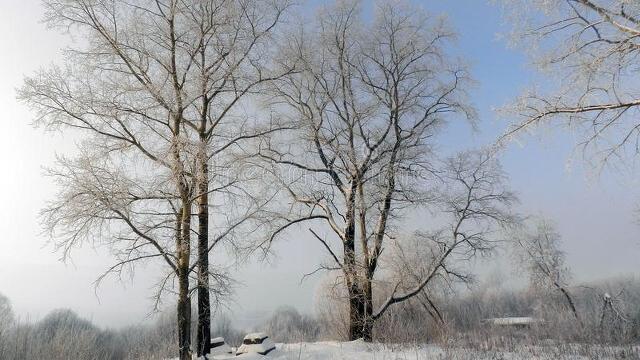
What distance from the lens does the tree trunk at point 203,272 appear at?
11.1 m

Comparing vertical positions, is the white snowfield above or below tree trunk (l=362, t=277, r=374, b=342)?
below

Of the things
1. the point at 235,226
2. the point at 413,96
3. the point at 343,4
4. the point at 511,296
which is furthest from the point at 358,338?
the point at 511,296

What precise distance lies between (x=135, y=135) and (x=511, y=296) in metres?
47.0

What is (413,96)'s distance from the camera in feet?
→ 51.6

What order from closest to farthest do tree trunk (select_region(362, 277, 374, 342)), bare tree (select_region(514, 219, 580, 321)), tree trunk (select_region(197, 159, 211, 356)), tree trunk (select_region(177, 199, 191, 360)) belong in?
tree trunk (select_region(177, 199, 191, 360))
tree trunk (select_region(197, 159, 211, 356))
tree trunk (select_region(362, 277, 374, 342))
bare tree (select_region(514, 219, 580, 321))

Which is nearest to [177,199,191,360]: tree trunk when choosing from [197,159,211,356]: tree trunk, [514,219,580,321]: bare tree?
[197,159,211,356]: tree trunk

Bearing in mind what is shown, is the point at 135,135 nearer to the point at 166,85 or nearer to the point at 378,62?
the point at 166,85

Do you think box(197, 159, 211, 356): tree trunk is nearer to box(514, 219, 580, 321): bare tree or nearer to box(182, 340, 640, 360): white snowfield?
box(182, 340, 640, 360): white snowfield

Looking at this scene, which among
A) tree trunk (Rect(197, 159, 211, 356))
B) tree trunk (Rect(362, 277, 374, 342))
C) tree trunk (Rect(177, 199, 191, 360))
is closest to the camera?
tree trunk (Rect(177, 199, 191, 360))

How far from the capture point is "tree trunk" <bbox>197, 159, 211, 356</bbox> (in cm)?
1106

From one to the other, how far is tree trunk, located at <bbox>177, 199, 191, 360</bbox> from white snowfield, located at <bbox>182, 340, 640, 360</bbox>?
3.91ft

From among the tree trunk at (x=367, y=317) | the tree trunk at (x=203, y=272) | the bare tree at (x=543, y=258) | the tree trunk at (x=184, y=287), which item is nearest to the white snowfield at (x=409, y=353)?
the tree trunk at (x=203, y=272)

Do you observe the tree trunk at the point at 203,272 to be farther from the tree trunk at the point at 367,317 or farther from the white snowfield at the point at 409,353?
the tree trunk at the point at 367,317

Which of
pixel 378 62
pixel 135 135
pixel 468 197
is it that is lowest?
pixel 468 197
